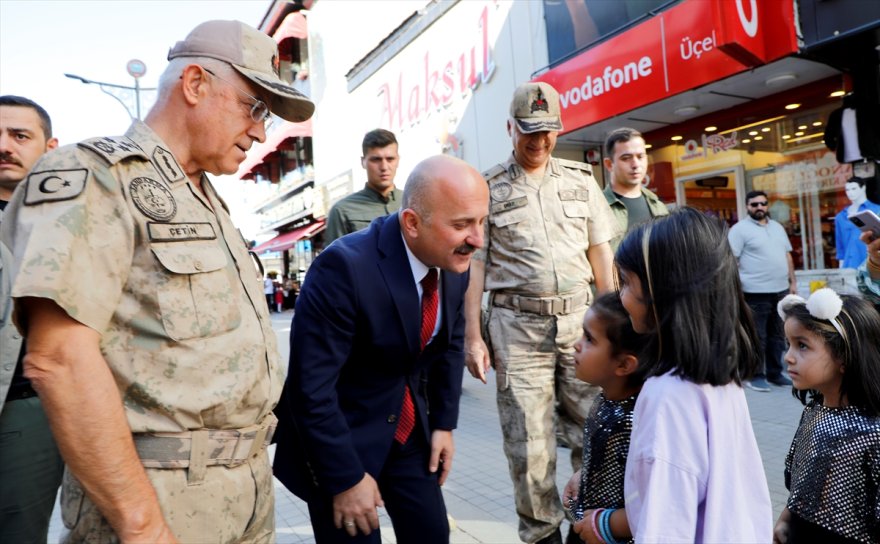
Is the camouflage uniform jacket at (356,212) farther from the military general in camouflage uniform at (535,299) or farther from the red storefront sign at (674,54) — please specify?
the red storefront sign at (674,54)

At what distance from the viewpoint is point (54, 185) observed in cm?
118

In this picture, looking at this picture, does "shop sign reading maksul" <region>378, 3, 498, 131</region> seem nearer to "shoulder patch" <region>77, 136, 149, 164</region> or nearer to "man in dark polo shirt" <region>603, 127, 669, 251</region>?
"man in dark polo shirt" <region>603, 127, 669, 251</region>

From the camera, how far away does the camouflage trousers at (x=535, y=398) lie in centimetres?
279

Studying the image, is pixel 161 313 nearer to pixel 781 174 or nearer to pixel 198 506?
pixel 198 506

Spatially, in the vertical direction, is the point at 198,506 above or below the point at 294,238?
below

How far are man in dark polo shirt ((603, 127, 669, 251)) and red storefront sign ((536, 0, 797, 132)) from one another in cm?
255

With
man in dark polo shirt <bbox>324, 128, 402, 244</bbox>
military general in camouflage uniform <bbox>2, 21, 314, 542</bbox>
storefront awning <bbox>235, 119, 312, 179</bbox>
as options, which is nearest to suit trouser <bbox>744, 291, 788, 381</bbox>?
man in dark polo shirt <bbox>324, 128, 402, 244</bbox>

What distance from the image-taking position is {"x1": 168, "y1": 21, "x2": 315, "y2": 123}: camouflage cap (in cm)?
153

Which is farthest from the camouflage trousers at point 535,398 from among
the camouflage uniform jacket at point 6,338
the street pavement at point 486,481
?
the camouflage uniform jacket at point 6,338

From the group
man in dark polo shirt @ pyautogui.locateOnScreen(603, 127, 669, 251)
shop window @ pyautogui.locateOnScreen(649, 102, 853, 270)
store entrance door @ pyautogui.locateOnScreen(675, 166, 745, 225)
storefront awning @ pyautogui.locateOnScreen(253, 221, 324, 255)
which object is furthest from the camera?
storefront awning @ pyautogui.locateOnScreen(253, 221, 324, 255)

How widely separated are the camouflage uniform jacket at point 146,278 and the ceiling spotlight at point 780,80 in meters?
6.78

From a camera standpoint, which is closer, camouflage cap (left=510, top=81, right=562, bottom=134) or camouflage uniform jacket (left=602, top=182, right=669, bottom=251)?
camouflage cap (left=510, top=81, right=562, bottom=134)

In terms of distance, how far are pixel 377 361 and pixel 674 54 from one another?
219 inches

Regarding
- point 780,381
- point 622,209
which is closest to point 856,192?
point 780,381
